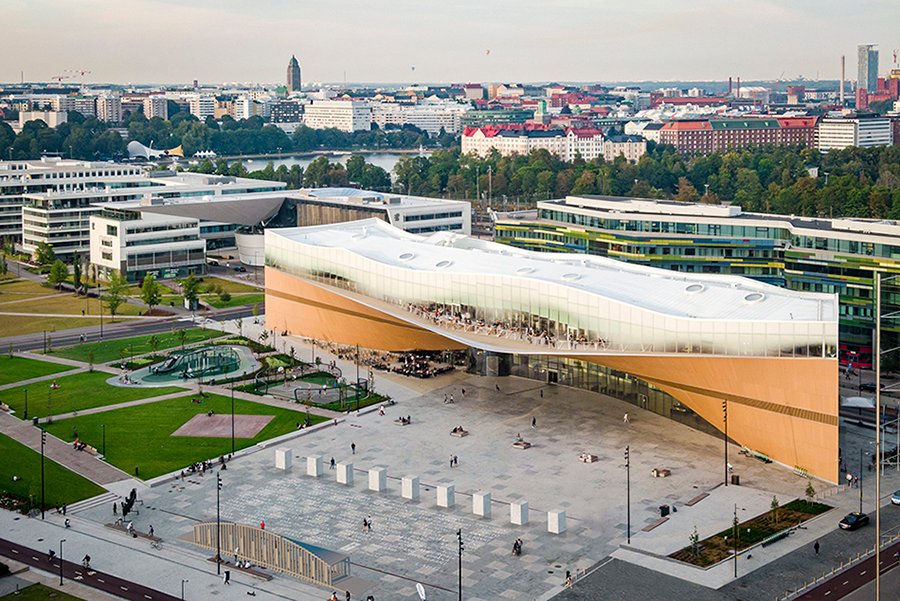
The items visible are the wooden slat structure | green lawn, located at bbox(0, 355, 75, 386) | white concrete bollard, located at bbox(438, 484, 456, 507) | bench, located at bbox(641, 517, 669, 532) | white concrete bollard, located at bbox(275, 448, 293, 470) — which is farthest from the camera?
green lawn, located at bbox(0, 355, 75, 386)

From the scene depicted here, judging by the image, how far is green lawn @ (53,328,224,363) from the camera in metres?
81.8

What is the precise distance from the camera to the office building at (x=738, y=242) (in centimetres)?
7769

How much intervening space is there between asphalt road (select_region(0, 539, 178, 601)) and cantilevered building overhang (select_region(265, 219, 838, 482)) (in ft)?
86.8

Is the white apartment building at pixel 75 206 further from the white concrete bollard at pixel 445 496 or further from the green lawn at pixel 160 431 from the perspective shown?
the white concrete bollard at pixel 445 496

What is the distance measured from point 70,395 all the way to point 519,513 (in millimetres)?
33496

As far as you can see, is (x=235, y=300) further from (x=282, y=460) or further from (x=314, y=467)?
(x=314, y=467)

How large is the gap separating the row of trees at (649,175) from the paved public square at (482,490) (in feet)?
269

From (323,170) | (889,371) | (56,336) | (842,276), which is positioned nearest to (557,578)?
(889,371)

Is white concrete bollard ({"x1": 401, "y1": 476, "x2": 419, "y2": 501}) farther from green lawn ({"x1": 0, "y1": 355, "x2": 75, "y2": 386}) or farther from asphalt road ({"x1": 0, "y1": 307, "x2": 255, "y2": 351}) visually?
asphalt road ({"x1": 0, "y1": 307, "x2": 255, "y2": 351})

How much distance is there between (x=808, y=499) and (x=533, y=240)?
5769 cm

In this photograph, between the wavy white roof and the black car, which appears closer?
the black car

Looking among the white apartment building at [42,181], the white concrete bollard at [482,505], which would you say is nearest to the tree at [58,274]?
the white apartment building at [42,181]

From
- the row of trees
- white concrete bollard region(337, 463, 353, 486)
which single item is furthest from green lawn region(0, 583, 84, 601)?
the row of trees

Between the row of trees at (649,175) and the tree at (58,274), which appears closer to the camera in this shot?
the tree at (58,274)
